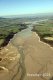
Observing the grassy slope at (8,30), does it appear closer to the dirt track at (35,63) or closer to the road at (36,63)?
the dirt track at (35,63)

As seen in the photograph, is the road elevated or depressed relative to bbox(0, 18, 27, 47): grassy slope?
elevated

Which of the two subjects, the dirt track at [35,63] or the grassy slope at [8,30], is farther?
the grassy slope at [8,30]

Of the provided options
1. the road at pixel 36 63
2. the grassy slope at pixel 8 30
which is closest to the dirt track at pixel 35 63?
the road at pixel 36 63

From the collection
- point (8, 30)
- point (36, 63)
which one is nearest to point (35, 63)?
point (36, 63)

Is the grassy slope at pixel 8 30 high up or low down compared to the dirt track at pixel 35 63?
down

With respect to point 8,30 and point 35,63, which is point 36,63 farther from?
point 8,30

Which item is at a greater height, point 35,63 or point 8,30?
point 35,63

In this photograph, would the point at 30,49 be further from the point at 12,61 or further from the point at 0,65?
the point at 0,65

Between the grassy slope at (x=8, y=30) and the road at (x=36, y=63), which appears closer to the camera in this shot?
the road at (x=36, y=63)

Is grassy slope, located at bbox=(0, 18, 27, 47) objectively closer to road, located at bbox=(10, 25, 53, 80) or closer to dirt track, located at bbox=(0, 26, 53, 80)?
dirt track, located at bbox=(0, 26, 53, 80)

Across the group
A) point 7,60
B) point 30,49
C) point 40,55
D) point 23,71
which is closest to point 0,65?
point 7,60

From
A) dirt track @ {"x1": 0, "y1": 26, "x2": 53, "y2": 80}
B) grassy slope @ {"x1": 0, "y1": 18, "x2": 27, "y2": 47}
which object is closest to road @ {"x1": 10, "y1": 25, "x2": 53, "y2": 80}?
dirt track @ {"x1": 0, "y1": 26, "x2": 53, "y2": 80}
